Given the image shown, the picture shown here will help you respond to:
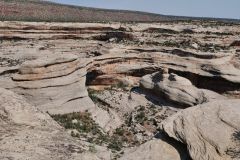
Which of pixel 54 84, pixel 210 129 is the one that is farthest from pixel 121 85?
pixel 210 129

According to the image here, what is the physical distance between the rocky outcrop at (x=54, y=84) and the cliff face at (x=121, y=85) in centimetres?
8

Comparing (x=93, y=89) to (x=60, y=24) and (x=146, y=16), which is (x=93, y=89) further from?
(x=146, y=16)

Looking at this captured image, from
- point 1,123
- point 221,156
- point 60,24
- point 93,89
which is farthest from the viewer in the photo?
point 60,24

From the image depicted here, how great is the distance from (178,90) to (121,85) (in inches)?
338

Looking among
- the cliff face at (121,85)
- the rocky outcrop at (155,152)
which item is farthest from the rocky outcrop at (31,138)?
the rocky outcrop at (155,152)

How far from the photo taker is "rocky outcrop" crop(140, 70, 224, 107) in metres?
41.3

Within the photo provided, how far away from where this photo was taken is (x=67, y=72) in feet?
129

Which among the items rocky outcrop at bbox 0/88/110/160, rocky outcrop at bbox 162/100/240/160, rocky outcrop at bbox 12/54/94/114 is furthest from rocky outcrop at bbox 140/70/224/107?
rocky outcrop at bbox 162/100/240/160

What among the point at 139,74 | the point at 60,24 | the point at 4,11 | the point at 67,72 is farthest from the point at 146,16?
the point at 67,72

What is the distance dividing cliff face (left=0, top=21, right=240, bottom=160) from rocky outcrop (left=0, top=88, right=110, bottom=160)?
0.35ft

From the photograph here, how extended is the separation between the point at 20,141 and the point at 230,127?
381 inches

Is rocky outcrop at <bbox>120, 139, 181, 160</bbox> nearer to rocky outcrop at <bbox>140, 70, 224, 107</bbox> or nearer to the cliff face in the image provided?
the cliff face

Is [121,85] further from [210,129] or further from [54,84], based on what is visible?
[210,129]

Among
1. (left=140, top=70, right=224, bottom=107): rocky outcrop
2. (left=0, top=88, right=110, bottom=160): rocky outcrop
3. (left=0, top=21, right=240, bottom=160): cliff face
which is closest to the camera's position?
(left=0, top=21, right=240, bottom=160): cliff face
